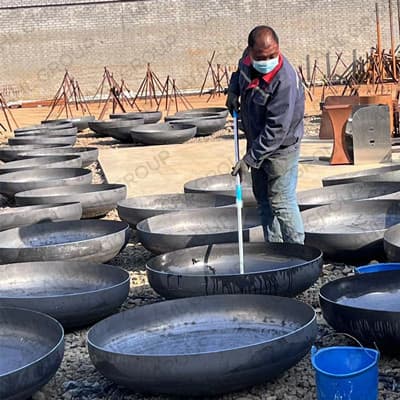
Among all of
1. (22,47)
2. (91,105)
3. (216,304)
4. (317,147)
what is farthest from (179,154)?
(22,47)

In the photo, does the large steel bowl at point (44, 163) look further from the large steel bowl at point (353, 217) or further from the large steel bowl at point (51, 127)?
the large steel bowl at point (51, 127)

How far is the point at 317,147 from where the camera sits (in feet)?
43.2

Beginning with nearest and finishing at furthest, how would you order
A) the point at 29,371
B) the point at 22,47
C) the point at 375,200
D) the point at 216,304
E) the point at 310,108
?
the point at 29,371 → the point at 216,304 → the point at 375,200 → the point at 310,108 → the point at 22,47

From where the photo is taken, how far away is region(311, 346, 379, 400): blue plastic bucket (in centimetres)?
356

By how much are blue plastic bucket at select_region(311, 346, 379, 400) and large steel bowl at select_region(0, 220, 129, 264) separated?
8.43 ft

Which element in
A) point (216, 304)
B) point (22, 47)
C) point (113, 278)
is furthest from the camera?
point (22, 47)

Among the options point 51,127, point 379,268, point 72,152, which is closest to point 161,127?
point 51,127

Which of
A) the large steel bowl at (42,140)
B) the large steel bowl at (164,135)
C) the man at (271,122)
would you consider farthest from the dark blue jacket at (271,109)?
the large steel bowl at (164,135)

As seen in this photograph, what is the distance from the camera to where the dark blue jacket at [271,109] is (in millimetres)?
5254

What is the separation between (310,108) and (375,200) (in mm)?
14108

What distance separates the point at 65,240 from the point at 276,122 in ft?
7.67

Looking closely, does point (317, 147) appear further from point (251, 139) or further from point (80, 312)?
point (80, 312)

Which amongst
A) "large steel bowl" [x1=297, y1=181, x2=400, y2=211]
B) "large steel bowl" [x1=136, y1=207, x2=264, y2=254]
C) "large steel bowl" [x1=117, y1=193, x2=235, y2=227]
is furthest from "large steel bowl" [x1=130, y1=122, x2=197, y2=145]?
"large steel bowl" [x1=136, y1=207, x2=264, y2=254]

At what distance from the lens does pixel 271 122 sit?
5.29 meters
